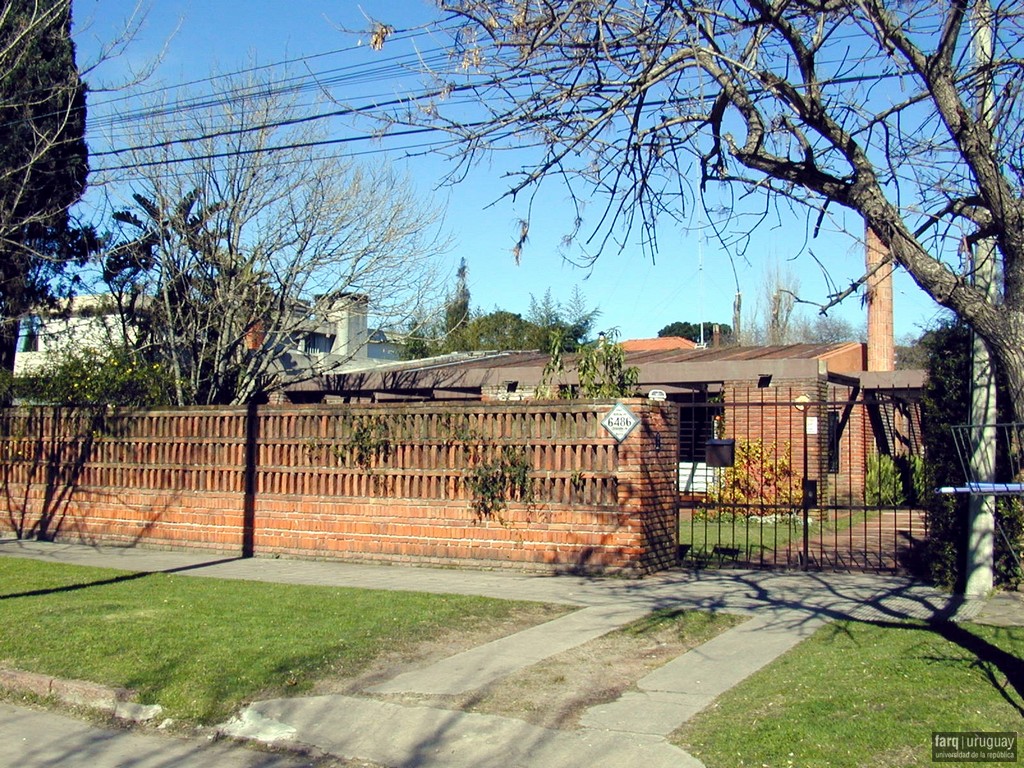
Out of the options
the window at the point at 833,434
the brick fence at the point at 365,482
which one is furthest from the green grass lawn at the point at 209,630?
the window at the point at 833,434

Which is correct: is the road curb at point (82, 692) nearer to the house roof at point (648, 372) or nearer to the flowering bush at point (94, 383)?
the flowering bush at point (94, 383)

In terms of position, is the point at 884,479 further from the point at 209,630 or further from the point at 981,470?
the point at 209,630

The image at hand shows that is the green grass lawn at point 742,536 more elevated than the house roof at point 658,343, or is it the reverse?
the house roof at point 658,343

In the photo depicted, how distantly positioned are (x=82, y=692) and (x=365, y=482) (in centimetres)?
673

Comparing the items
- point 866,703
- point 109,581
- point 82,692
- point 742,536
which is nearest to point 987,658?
point 866,703

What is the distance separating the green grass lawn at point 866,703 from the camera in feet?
19.2

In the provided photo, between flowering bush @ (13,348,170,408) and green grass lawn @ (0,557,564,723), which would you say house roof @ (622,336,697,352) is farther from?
green grass lawn @ (0,557,564,723)

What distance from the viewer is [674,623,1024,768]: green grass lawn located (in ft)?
19.2

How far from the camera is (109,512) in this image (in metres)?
16.5

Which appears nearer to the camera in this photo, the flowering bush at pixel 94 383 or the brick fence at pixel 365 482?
the brick fence at pixel 365 482

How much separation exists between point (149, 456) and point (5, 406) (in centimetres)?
387

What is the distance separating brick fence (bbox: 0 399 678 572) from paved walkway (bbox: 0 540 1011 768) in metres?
0.44

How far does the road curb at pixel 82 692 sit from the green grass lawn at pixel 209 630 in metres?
0.10

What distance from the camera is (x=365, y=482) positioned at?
14.1 m
